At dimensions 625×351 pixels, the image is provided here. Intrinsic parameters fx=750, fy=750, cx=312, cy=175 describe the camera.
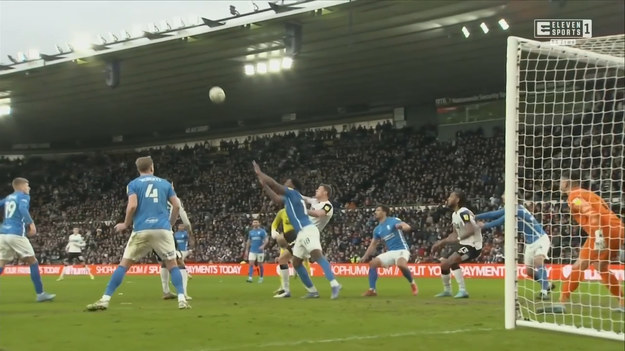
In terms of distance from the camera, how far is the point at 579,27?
859 centimetres

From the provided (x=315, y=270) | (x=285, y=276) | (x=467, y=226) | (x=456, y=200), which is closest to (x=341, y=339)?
(x=456, y=200)

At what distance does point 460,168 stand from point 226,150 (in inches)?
702

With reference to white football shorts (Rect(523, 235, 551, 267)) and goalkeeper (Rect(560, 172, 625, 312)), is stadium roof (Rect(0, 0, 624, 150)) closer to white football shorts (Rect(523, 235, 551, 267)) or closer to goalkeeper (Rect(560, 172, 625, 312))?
white football shorts (Rect(523, 235, 551, 267))

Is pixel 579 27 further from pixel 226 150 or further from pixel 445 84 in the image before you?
pixel 226 150

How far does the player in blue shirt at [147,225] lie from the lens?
32.8 feet

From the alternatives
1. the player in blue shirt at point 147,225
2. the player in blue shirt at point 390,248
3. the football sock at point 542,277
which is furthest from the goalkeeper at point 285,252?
the football sock at point 542,277

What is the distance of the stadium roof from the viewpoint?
25.2 m

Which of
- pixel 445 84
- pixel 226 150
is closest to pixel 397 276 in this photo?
pixel 445 84

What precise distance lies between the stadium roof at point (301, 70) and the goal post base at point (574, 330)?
17.4 meters

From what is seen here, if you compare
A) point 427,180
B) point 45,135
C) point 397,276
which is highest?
point 45,135

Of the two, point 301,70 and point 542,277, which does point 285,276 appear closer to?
point 542,277

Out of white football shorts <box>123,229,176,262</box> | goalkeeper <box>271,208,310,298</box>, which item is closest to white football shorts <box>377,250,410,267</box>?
goalkeeper <box>271,208,310,298</box>

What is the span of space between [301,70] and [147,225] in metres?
23.9

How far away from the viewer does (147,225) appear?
1004 cm
